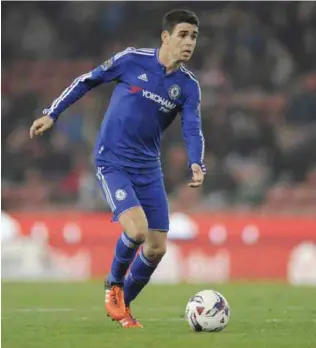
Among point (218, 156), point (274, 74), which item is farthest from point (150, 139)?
point (274, 74)

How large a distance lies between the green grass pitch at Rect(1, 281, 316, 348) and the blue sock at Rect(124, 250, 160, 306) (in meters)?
0.26

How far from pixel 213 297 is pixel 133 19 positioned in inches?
524

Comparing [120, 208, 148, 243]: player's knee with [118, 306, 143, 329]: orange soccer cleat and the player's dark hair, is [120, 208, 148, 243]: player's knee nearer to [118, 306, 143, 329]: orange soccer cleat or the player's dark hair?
[118, 306, 143, 329]: orange soccer cleat

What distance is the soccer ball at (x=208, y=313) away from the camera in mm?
7684

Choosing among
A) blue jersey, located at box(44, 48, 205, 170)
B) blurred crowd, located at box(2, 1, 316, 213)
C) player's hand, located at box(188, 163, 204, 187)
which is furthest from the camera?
blurred crowd, located at box(2, 1, 316, 213)

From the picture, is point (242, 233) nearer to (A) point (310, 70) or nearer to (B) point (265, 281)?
(B) point (265, 281)

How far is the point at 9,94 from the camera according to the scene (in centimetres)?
1970

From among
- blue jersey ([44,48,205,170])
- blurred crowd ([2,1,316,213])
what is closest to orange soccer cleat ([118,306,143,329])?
blue jersey ([44,48,205,170])

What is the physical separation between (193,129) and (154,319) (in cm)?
166

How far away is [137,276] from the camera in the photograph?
8352mm

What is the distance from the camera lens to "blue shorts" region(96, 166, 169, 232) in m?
8.09

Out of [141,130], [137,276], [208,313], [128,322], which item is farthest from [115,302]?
[141,130]

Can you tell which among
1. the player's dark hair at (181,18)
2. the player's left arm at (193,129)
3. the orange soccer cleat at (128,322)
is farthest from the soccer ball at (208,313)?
the player's dark hair at (181,18)

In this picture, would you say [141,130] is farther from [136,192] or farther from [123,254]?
[123,254]
